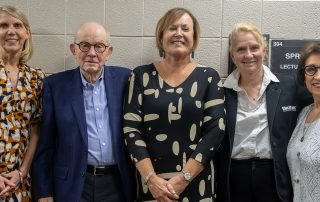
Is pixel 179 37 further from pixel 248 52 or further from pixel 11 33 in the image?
pixel 11 33

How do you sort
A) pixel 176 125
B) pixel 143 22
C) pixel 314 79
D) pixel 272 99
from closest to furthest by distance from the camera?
1. pixel 314 79
2. pixel 176 125
3. pixel 272 99
4. pixel 143 22

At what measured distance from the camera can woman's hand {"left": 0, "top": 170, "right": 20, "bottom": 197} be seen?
2018 mm

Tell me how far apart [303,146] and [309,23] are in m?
1.19

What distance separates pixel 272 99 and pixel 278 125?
0.52 feet

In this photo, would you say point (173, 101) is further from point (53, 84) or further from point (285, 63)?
point (285, 63)

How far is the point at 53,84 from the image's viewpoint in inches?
85.4

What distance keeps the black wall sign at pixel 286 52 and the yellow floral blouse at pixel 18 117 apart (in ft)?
5.55

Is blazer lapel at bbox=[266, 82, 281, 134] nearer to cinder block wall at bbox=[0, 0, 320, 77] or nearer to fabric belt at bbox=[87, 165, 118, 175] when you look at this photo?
cinder block wall at bbox=[0, 0, 320, 77]

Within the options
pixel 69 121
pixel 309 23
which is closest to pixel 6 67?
pixel 69 121

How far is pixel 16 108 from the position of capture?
2084mm

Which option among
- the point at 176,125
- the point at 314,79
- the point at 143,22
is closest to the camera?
the point at 314,79

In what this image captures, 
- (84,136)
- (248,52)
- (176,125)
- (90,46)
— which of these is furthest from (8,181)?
(248,52)

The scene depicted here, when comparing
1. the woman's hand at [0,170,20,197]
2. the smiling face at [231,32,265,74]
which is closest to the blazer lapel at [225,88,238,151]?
the smiling face at [231,32,265,74]

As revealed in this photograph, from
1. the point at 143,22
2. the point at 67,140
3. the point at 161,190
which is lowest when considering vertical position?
the point at 161,190
